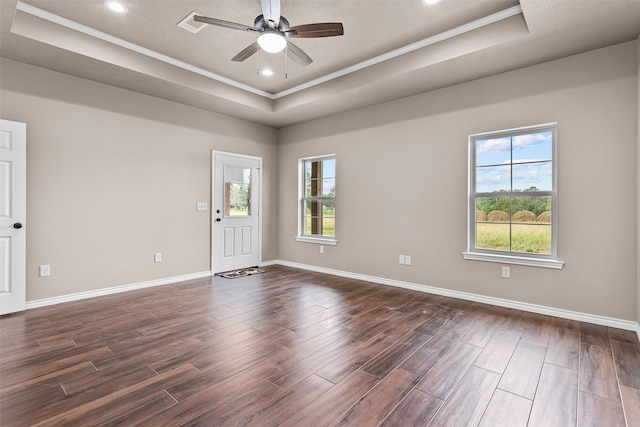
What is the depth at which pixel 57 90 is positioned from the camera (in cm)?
378

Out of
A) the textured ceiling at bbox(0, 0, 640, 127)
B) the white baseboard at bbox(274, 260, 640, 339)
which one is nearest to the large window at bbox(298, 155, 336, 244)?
the white baseboard at bbox(274, 260, 640, 339)

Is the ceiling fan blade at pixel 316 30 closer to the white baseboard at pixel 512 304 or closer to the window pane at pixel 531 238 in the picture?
the window pane at pixel 531 238

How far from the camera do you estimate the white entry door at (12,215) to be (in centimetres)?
337

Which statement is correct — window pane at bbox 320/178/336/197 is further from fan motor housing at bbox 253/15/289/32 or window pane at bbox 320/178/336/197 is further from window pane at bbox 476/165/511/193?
fan motor housing at bbox 253/15/289/32

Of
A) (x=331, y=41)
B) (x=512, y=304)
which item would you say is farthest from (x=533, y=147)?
(x=331, y=41)

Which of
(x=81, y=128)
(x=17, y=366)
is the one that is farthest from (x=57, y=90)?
(x=17, y=366)

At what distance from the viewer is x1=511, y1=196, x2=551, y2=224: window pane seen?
3.56m

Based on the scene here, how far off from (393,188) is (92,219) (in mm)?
4145

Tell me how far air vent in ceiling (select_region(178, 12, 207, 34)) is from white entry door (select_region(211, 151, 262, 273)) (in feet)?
7.50

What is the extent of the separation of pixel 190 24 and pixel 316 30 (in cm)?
147

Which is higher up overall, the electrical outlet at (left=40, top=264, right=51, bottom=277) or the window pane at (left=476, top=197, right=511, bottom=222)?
the window pane at (left=476, top=197, right=511, bottom=222)

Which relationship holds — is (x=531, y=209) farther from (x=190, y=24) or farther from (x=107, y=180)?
(x=107, y=180)

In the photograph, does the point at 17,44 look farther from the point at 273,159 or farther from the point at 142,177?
the point at 273,159

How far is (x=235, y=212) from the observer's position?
574 cm
